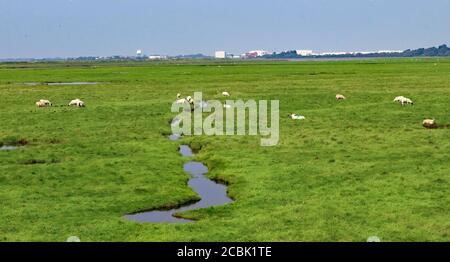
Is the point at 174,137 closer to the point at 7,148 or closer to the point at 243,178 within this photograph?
the point at 7,148

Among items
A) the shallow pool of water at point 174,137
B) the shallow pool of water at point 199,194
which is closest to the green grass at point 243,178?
the shallow pool of water at point 199,194

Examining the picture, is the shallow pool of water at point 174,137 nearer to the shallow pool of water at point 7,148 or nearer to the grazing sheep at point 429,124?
the shallow pool of water at point 7,148

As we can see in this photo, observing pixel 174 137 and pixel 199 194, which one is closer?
pixel 199 194

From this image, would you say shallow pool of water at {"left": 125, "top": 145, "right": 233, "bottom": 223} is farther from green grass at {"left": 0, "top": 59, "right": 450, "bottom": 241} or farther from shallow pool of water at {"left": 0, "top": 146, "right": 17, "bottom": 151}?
shallow pool of water at {"left": 0, "top": 146, "right": 17, "bottom": 151}

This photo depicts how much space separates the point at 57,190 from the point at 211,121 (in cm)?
1823

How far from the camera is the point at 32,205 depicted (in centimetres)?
1839

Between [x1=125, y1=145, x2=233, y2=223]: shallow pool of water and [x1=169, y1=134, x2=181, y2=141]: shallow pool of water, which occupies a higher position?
[x1=169, y1=134, x2=181, y2=141]: shallow pool of water

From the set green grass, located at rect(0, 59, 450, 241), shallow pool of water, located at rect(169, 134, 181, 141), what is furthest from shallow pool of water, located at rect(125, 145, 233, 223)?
shallow pool of water, located at rect(169, 134, 181, 141)

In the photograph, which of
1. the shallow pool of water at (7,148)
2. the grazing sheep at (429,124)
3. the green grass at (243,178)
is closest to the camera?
the green grass at (243,178)

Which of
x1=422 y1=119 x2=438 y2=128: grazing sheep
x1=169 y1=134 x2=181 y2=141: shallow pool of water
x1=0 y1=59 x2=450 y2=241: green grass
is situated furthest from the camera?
x1=169 y1=134 x2=181 y2=141: shallow pool of water

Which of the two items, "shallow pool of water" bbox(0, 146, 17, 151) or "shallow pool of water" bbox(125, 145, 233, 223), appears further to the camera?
"shallow pool of water" bbox(0, 146, 17, 151)

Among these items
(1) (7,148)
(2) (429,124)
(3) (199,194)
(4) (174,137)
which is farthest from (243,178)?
(2) (429,124)

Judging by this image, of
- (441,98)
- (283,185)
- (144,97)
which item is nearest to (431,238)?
(283,185)
